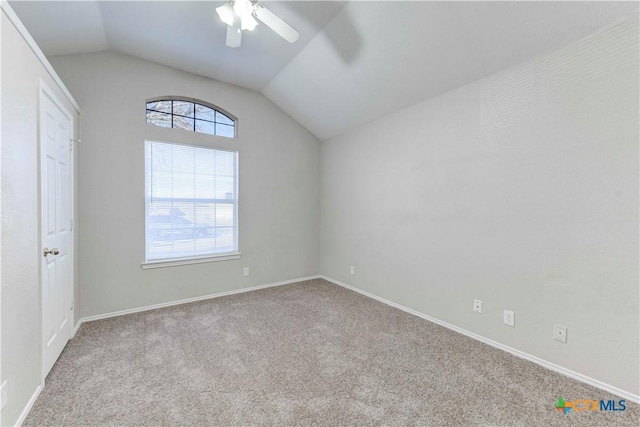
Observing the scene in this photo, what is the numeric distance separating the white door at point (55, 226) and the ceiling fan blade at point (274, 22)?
4.97 ft

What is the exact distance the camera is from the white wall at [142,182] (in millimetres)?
2887

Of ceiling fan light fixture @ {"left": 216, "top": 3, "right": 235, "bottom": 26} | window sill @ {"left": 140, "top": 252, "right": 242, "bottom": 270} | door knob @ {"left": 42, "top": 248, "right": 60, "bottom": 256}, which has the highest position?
ceiling fan light fixture @ {"left": 216, "top": 3, "right": 235, "bottom": 26}

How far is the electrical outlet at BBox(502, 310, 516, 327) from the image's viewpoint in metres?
2.29

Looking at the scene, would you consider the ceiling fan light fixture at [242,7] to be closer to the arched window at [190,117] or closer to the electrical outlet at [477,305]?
the arched window at [190,117]

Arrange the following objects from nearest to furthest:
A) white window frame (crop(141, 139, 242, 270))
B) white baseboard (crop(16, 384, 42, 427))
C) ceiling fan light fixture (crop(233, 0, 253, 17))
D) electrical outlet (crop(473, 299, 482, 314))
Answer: white baseboard (crop(16, 384, 42, 427)) → ceiling fan light fixture (crop(233, 0, 253, 17)) → electrical outlet (crop(473, 299, 482, 314)) → white window frame (crop(141, 139, 242, 270))

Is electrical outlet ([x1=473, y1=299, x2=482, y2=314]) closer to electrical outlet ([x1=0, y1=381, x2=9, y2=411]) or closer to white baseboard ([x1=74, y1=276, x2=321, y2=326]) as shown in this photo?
white baseboard ([x1=74, y1=276, x2=321, y2=326])

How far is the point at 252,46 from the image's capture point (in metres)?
2.92

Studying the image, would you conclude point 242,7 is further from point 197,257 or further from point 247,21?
point 197,257

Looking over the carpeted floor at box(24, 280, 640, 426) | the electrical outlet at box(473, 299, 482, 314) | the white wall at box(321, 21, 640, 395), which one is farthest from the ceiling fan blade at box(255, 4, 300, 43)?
the electrical outlet at box(473, 299, 482, 314)

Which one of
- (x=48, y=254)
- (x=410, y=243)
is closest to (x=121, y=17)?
(x=48, y=254)

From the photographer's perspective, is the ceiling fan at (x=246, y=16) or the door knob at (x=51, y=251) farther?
the door knob at (x=51, y=251)

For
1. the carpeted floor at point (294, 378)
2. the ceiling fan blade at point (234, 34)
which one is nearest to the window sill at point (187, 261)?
the carpeted floor at point (294, 378)

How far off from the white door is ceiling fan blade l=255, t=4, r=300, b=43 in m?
1.52

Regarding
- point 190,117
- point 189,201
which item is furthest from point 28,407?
point 190,117
